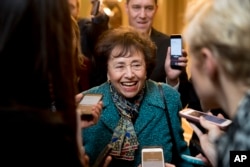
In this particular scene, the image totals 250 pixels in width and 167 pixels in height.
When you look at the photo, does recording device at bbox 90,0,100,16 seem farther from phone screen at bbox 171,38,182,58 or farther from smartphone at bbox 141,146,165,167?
smartphone at bbox 141,146,165,167

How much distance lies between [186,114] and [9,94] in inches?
31.1

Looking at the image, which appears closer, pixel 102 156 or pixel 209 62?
pixel 209 62

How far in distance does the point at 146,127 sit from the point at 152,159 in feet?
0.96

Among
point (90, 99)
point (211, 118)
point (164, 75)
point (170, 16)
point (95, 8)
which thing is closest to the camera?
point (211, 118)

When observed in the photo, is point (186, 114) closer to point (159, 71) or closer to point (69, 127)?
point (69, 127)

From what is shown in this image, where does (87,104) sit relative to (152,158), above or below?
above

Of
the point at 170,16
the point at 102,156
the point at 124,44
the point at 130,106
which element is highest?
the point at 124,44

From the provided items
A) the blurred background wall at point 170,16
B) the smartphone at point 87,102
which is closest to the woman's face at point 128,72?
the smartphone at point 87,102

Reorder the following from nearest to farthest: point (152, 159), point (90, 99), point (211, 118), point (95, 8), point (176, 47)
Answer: point (211, 118) → point (152, 159) → point (90, 99) → point (176, 47) → point (95, 8)

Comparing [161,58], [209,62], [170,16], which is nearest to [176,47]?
[161,58]

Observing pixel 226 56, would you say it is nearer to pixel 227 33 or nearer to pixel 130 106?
pixel 227 33

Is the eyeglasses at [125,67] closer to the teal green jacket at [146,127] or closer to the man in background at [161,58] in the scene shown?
the teal green jacket at [146,127]

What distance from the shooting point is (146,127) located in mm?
1814

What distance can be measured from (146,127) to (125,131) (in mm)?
95
